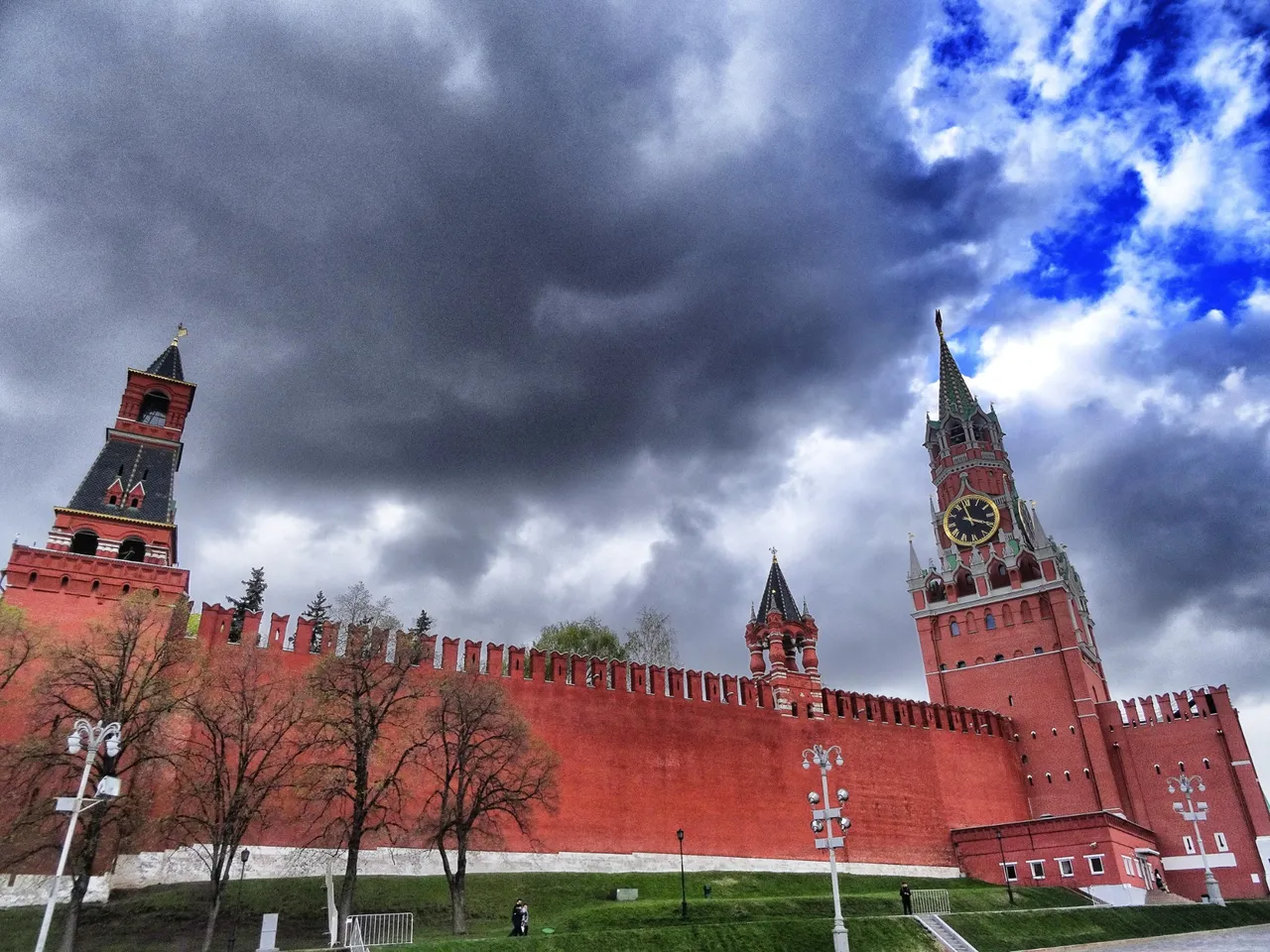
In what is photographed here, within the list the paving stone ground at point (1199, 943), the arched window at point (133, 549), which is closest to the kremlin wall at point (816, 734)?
the arched window at point (133, 549)

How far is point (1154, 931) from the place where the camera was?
28797mm

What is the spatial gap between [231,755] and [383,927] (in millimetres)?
6743

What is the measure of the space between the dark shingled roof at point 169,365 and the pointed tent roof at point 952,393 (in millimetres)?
45208

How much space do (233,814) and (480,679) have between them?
28.8 ft

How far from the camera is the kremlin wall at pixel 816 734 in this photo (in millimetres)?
27391

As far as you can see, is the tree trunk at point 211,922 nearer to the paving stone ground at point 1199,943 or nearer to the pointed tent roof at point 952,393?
the paving stone ground at point 1199,943

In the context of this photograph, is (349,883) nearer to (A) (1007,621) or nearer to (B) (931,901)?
(B) (931,901)

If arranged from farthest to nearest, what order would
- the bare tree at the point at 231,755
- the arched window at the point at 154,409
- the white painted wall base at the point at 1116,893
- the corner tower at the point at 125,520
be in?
the white painted wall base at the point at 1116,893 → the arched window at the point at 154,409 → the corner tower at the point at 125,520 → the bare tree at the point at 231,755

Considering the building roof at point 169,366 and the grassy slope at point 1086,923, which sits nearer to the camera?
the grassy slope at point 1086,923

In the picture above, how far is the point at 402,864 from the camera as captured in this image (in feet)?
85.7

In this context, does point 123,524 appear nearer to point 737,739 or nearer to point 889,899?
point 737,739

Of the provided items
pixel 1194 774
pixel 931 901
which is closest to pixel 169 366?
pixel 931 901

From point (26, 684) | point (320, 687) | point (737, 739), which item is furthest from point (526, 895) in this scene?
point (26, 684)

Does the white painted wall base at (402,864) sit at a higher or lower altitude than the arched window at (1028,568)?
lower
